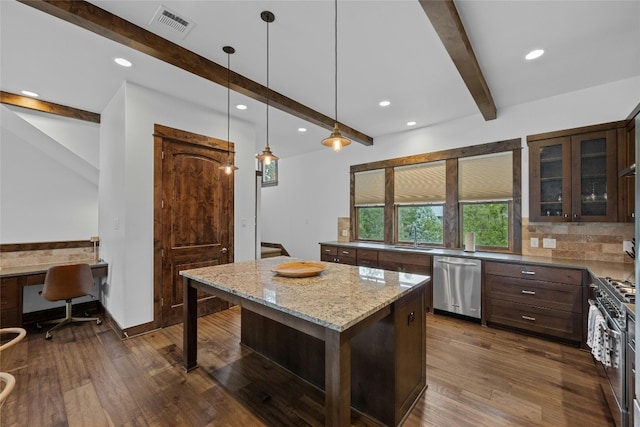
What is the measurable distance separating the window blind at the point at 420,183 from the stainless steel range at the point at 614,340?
7.86 ft

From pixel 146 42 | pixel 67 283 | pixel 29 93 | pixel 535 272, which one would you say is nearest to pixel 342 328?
pixel 146 42

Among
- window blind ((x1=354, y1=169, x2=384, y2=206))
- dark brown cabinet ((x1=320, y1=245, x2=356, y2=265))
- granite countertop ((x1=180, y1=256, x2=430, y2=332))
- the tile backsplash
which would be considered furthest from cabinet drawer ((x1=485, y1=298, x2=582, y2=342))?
window blind ((x1=354, y1=169, x2=384, y2=206))

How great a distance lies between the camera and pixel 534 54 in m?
2.55

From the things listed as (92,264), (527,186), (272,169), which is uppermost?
(272,169)

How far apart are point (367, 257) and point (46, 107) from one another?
191 inches

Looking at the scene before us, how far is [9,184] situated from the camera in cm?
363

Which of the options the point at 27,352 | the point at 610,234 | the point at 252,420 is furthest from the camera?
the point at 610,234

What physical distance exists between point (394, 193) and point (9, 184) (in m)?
5.57

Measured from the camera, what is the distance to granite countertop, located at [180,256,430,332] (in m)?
1.44

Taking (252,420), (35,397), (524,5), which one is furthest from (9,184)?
(524,5)

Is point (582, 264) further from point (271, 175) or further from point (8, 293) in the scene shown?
point (8, 293)

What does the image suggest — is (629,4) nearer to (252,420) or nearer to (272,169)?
(252,420)

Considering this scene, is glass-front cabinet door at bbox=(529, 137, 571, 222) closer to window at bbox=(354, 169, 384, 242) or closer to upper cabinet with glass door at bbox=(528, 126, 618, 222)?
upper cabinet with glass door at bbox=(528, 126, 618, 222)

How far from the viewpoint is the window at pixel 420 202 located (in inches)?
174
